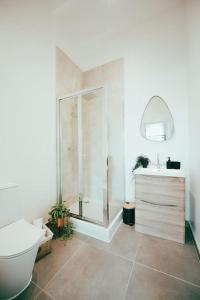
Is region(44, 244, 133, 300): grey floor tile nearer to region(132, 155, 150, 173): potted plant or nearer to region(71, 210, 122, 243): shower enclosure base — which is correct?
region(71, 210, 122, 243): shower enclosure base

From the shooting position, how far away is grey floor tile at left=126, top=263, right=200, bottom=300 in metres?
1.03

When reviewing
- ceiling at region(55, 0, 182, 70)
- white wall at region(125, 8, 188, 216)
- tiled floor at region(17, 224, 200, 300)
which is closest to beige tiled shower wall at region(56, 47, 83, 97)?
ceiling at region(55, 0, 182, 70)

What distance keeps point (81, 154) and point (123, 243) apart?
1301mm

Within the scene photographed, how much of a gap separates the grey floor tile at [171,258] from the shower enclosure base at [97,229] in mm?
369

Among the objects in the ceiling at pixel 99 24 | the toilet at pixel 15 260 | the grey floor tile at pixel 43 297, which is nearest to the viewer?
the toilet at pixel 15 260

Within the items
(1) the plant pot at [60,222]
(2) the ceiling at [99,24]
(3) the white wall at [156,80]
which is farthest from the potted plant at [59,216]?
(2) the ceiling at [99,24]

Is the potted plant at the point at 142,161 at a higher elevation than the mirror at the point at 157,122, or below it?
below

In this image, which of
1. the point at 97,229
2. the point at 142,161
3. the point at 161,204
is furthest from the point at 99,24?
the point at 97,229

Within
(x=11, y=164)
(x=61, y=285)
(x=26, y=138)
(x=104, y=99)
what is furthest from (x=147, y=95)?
(x=61, y=285)

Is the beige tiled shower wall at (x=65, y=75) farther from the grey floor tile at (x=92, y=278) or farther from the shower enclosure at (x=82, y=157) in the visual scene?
the grey floor tile at (x=92, y=278)

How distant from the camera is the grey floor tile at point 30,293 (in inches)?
41.4

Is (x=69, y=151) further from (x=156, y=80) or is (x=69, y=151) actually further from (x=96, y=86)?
(x=156, y=80)

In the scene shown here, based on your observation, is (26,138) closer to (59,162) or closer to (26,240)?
(59,162)

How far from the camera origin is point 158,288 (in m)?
1.09
